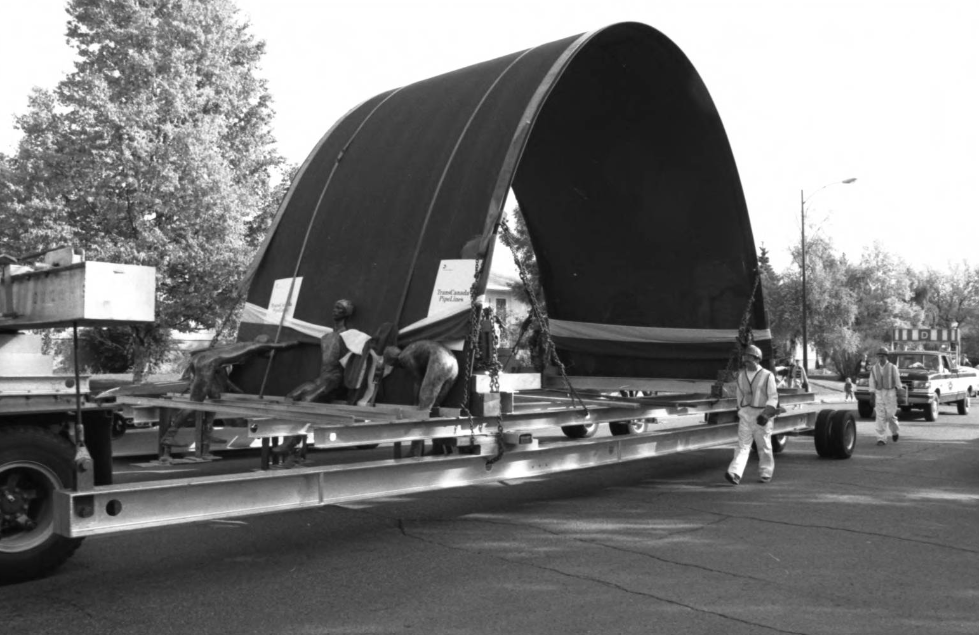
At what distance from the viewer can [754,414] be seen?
34.6 ft

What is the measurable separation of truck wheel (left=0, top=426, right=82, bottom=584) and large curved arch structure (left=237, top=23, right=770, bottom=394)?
3502 mm

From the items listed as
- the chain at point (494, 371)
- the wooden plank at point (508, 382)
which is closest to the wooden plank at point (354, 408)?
the wooden plank at point (508, 382)

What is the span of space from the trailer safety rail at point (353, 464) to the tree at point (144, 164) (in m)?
14.9

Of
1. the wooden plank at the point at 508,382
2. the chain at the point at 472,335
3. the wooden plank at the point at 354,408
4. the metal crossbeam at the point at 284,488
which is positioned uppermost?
the chain at the point at 472,335

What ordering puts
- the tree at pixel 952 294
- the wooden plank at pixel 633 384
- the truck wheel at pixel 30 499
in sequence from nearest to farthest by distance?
1. the truck wheel at pixel 30 499
2. the wooden plank at pixel 633 384
3. the tree at pixel 952 294

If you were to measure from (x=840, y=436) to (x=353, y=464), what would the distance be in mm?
8775

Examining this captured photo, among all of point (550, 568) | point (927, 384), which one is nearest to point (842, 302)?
point (927, 384)

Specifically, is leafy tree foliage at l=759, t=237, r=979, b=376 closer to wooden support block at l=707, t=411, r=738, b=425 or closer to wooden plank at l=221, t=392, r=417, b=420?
wooden support block at l=707, t=411, r=738, b=425

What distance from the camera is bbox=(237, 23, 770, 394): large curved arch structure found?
873 cm

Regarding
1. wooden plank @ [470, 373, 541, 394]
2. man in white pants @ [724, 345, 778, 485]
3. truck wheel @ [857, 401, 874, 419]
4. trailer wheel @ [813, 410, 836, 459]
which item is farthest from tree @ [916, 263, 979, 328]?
wooden plank @ [470, 373, 541, 394]

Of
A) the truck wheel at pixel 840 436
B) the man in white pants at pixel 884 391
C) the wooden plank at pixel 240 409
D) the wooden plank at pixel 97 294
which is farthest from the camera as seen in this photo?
the man in white pants at pixel 884 391

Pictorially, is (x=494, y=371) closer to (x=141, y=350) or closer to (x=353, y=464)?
(x=353, y=464)

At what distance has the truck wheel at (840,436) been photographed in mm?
12977

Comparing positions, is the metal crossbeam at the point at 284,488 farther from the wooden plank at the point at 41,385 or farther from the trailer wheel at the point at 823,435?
the trailer wheel at the point at 823,435
